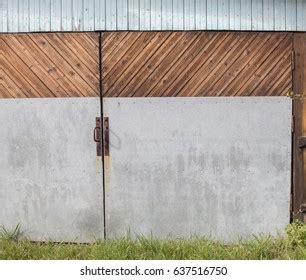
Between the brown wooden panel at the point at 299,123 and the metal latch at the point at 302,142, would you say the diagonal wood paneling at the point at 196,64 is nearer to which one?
the brown wooden panel at the point at 299,123

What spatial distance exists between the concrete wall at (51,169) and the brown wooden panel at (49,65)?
0.13m

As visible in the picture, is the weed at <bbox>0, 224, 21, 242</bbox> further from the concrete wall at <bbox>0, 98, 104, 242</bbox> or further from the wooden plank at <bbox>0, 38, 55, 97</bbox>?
the wooden plank at <bbox>0, 38, 55, 97</bbox>

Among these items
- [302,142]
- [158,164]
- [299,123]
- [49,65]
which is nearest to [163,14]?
[49,65]

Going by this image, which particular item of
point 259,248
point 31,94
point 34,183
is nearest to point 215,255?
point 259,248

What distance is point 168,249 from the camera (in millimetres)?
5801

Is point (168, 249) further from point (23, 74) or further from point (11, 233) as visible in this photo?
point (23, 74)

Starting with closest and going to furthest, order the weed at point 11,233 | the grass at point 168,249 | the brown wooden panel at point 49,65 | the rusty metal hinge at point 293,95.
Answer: the grass at point 168,249, the rusty metal hinge at point 293,95, the brown wooden panel at point 49,65, the weed at point 11,233

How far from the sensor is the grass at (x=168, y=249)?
5699 mm

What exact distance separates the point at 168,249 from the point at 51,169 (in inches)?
63.2

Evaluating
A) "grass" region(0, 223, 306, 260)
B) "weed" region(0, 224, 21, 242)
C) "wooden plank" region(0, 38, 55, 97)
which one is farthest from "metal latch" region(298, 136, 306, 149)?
"weed" region(0, 224, 21, 242)

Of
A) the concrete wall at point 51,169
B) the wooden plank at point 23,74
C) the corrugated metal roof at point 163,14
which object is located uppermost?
the corrugated metal roof at point 163,14

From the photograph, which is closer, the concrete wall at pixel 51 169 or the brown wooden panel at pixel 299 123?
the brown wooden panel at pixel 299 123

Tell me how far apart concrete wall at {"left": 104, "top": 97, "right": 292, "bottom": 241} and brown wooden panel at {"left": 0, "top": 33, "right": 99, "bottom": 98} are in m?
0.42

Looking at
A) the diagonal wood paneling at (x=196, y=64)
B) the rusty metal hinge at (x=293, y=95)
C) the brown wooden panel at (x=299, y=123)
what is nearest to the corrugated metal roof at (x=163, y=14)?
the diagonal wood paneling at (x=196, y=64)
